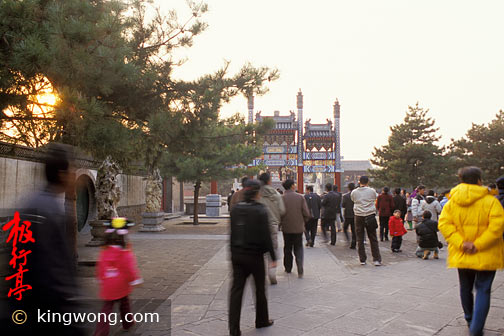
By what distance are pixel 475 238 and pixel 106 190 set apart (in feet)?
29.9

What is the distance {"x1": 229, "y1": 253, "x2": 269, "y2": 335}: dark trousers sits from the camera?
3783 mm

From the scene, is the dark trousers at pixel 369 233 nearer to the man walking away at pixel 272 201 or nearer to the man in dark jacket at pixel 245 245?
the man walking away at pixel 272 201

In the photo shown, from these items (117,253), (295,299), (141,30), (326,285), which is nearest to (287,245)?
(326,285)

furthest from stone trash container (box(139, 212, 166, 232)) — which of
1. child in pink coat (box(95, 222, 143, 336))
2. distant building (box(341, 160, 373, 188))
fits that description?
distant building (box(341, 160, 373, 188))

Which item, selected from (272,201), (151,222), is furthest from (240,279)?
(151,222)

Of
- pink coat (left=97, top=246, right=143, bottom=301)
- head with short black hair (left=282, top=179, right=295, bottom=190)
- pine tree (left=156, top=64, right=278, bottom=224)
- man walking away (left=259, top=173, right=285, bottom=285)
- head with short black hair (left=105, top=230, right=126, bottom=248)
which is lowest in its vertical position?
pink coat (left=97, top=246, right=143, bottom=301)

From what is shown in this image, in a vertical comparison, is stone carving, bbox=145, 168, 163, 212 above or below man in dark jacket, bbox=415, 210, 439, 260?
above

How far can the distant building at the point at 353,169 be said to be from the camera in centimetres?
6336

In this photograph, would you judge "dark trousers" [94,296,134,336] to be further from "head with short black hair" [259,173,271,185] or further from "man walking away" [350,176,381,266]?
"man walking away" [350,176,381,266]

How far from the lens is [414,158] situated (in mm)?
27531

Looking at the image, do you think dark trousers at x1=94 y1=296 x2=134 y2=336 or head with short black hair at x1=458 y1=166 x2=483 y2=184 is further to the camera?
head with short black hair at x1=458 y1=166 x2=483 y2=184

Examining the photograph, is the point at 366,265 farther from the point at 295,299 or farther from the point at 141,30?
the point at 141,30

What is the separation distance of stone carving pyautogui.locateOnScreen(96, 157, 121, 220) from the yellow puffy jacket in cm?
873

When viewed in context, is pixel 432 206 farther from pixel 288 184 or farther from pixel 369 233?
pixel 288 184
